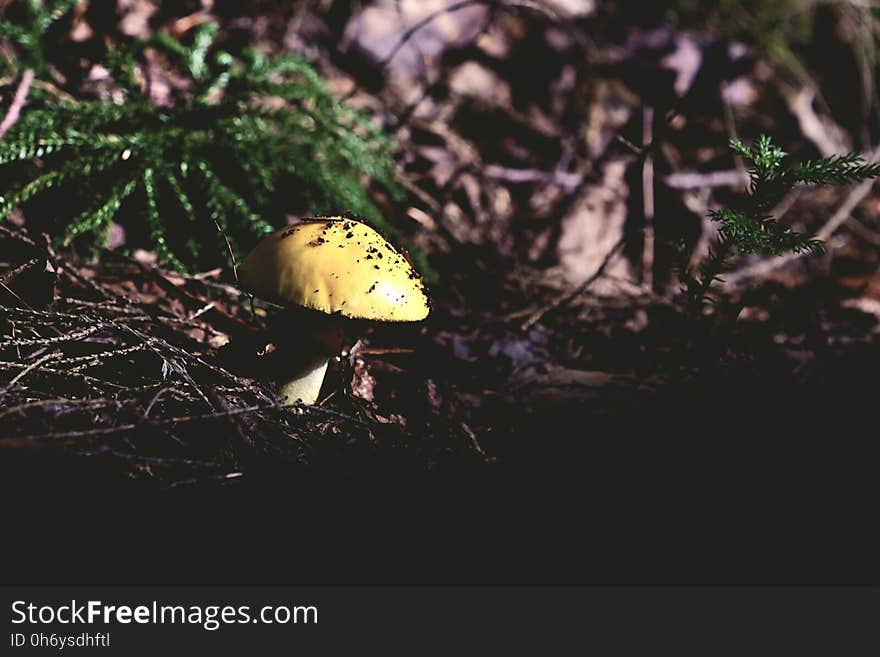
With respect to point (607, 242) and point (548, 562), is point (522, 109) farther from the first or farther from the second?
point (548, 562)

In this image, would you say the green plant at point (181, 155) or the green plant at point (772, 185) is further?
the green plant at point (181, 155)

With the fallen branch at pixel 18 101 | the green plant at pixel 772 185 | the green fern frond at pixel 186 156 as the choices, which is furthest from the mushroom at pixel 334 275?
the fallen branch at pixel 18 101

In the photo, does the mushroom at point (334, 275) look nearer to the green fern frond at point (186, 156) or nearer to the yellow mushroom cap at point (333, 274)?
the yellow mushroom cap at point (333, 274)

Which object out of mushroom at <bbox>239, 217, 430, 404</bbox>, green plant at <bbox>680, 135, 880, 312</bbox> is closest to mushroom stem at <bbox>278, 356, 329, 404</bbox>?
mushroom at <bbox>239, 217, 430, 404</bbox>

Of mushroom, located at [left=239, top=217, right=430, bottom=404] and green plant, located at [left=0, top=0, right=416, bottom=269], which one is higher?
green plant, located at [left=0, top=0, right=416, bottom=269]

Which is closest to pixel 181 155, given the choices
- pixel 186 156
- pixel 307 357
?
pixel 186 156

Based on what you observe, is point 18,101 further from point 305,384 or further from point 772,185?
point 772,185

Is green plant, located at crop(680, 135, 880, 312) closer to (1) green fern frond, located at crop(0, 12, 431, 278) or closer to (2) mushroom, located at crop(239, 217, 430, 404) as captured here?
(2) mushroom, located at crop(239, 217, 430, 404)

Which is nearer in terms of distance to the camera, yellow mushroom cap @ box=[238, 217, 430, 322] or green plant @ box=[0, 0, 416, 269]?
yellow mushroom cap @ box=[238, 217, 430, 322]
